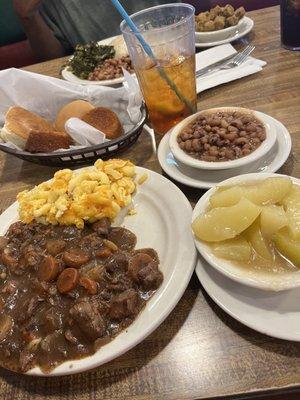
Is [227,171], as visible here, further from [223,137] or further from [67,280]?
[67,280]

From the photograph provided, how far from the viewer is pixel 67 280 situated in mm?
1178

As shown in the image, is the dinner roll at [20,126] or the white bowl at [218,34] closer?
the dinner roll at [20,126]

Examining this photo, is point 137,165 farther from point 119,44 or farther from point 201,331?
point 119,44

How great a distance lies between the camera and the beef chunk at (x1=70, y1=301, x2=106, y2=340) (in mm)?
1042

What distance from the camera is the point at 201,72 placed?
232cm

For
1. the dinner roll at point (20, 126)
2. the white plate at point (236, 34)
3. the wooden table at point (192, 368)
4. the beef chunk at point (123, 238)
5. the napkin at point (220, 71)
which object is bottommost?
the wooden table at point (192, 368)

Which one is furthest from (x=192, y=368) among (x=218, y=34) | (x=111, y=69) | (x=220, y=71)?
(x=218, y=34)

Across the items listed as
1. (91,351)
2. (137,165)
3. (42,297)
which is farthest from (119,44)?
(91,351)

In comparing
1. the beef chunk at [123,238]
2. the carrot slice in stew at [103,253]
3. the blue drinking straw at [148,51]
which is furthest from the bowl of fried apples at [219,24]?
the carrot slice in stew at [103,253]

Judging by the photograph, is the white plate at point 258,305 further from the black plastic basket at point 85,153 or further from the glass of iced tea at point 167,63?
the glass of iced tea at point 167,63

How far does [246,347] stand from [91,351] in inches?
17.3

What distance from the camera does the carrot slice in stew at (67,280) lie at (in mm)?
1167

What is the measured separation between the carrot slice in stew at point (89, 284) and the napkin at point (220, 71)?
1454 millimetres

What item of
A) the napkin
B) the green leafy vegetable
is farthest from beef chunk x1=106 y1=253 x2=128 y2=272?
the green leafy vegetable
